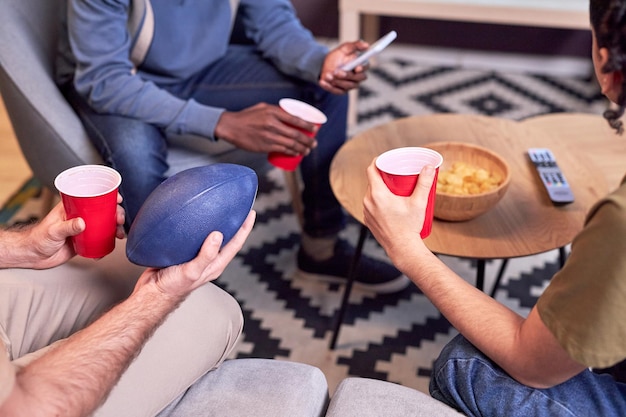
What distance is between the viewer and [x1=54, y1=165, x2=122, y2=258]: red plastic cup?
1.13 m

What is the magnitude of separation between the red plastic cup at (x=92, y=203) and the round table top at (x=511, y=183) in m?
0.54

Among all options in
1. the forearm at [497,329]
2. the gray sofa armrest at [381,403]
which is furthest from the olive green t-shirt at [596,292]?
the gray sofa armrest at [381,403]

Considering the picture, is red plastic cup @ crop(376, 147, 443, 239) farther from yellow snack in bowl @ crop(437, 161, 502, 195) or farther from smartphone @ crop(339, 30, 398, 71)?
smartphone @ crop(339, 30, 398, 71)

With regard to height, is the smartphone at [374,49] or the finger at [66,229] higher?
the smartphone at [374,49]

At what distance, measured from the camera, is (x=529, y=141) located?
5.85 ft

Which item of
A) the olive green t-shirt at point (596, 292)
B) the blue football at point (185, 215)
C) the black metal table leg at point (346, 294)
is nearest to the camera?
the olive green t-shirt at point (596, 292)

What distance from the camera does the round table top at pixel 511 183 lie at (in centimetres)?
144

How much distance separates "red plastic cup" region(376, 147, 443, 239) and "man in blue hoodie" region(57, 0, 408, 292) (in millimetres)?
448

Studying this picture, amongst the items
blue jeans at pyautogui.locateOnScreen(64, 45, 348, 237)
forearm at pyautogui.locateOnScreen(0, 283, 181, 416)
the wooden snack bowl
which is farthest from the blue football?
blue jeans at pyautogui.locateOnScreen(64, 45, 348, 237)

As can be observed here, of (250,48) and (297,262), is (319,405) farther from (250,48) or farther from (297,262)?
(250,48)

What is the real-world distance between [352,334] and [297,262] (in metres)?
0.30

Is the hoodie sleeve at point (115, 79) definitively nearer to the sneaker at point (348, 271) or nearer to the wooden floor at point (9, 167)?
the sneaker at point (348, 271)

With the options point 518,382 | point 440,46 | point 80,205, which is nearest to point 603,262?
point 518,382

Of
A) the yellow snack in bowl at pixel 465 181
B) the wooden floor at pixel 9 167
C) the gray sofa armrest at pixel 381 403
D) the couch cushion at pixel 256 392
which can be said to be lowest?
the wooden floor at pixel 9 167
